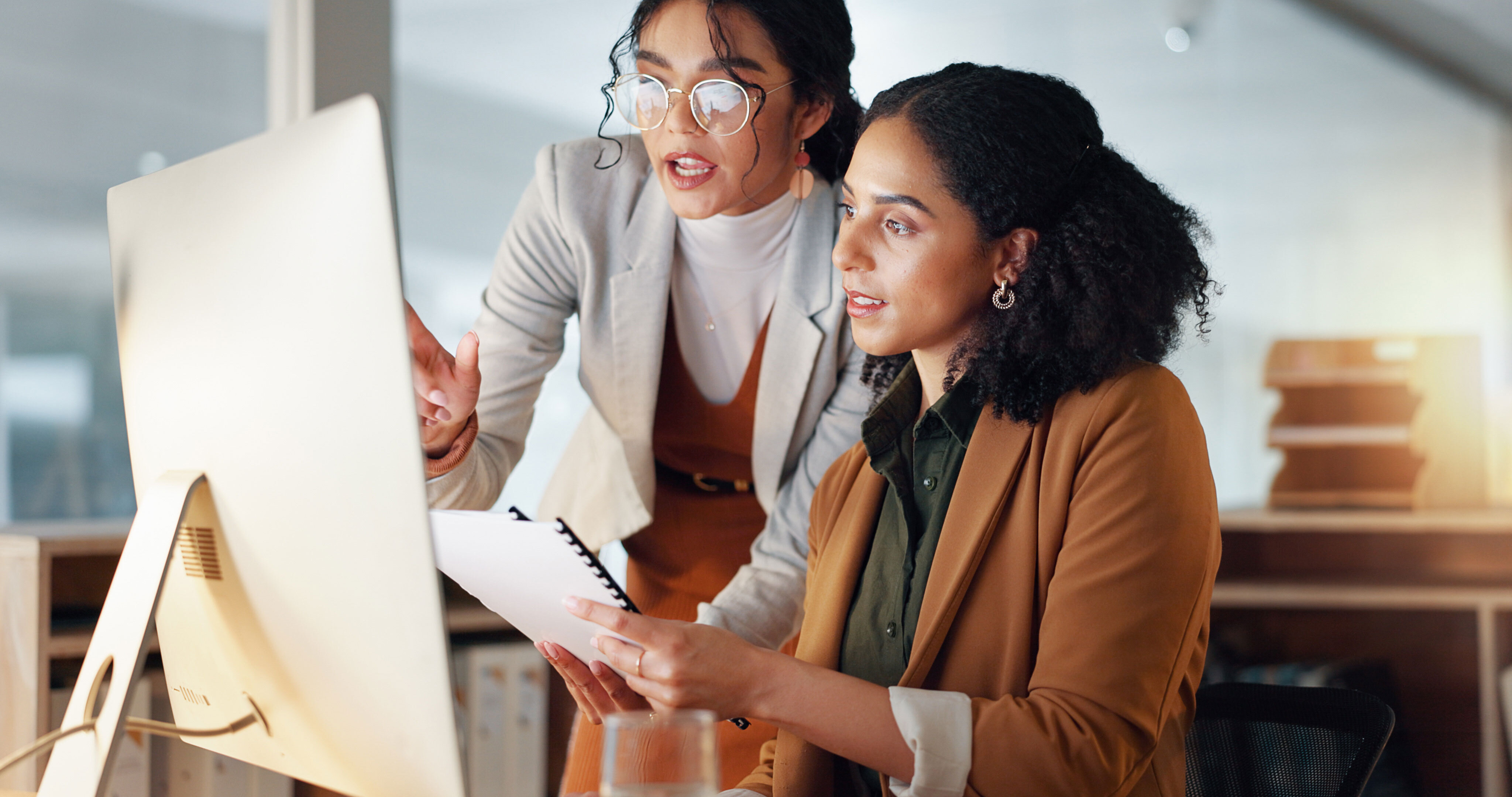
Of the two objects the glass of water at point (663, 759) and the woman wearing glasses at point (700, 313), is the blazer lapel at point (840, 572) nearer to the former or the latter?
the woman wearing glasses at point (700, 313)

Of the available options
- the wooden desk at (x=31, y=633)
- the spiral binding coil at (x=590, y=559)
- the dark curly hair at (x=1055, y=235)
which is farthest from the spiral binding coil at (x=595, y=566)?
the wooden desk at (x=31, y=633)

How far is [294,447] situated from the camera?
2.23 feet

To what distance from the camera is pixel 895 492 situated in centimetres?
128

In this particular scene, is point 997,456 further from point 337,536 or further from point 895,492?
point 337,536

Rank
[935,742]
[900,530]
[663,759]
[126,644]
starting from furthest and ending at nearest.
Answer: [900,530] < [935,742] < [126,644] < [663,759]

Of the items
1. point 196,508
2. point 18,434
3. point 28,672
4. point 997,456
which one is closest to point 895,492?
point 997,456

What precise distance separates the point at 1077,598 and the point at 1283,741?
1.21ft

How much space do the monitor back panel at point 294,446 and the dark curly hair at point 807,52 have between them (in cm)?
79

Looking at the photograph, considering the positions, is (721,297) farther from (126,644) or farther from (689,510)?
(126,644)

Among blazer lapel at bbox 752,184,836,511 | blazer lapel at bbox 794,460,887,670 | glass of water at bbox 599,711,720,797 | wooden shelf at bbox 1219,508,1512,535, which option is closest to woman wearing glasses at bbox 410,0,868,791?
blazer lapel at bbox 752,184,836,511

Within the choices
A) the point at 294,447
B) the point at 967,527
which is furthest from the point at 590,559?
the point at 967,527

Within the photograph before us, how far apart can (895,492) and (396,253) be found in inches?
30.3

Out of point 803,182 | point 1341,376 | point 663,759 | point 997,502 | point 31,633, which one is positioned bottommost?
point 31,633

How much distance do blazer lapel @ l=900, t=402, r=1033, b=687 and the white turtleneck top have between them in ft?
1.89
